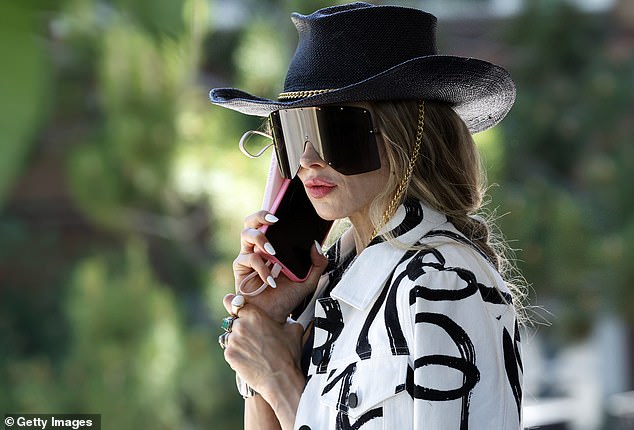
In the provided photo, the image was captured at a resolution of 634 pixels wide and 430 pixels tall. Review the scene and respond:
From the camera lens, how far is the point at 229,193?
4281 mm

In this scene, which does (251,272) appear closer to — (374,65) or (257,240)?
(257,240)

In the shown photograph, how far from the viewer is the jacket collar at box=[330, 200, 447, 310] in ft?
3.87

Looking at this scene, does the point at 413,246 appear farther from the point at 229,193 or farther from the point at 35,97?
the point at 229,193

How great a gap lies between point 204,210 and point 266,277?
5110mm

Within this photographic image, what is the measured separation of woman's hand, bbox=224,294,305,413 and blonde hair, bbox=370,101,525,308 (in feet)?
0.72

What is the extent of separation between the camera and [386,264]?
1.19 meters

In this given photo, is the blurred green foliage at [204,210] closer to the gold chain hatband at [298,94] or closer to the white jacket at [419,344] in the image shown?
the gold chain hatband at [298,94]

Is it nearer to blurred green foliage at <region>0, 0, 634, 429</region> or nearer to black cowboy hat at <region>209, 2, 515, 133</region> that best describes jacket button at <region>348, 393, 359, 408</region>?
black cowboy hat at <region>209, 2, 515, 133</region>

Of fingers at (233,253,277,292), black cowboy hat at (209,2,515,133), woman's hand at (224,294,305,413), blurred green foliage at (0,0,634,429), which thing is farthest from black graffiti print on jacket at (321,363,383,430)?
blurred green foliage at (0,0,634,429)

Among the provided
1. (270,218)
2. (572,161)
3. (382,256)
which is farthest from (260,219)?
Result: (572,161)

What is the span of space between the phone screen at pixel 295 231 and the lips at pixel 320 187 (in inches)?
4.9

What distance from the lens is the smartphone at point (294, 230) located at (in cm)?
136

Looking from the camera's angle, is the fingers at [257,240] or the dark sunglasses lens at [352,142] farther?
the fingers at [257,240]

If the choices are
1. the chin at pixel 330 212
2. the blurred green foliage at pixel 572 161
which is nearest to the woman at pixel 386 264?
the chin at pixel 330 212
